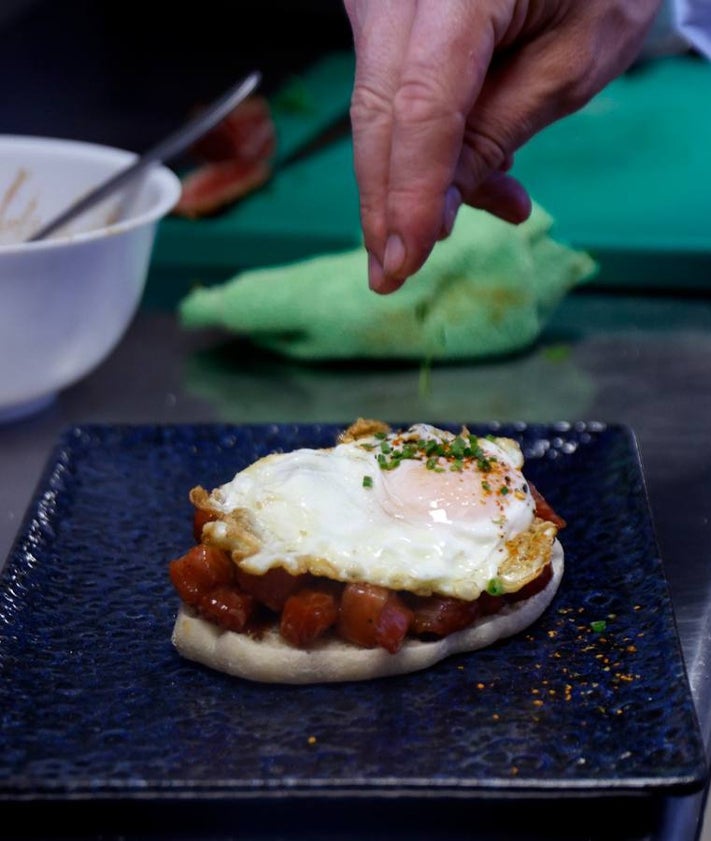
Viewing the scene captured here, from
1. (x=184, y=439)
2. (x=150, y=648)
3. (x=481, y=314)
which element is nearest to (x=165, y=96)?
(x=481, y=314)

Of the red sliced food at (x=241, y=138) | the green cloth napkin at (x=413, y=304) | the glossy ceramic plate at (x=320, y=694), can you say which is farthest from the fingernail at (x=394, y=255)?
the red sliced food at (x=241, y=138)

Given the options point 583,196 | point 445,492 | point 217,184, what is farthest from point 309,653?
point 583,196

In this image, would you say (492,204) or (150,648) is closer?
(150,648)

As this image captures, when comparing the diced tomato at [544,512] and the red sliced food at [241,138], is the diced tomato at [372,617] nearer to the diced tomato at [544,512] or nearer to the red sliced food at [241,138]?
the diced tomato at [544,512]

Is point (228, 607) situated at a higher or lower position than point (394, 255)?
lower

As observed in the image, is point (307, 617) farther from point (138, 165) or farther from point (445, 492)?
point (138, 165)

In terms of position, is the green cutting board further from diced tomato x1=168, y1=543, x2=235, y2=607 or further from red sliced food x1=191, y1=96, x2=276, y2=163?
diced tomato x1=168, y1=543, x2=235, y2=607

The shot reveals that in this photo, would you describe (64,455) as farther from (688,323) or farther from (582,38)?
(688,323)
